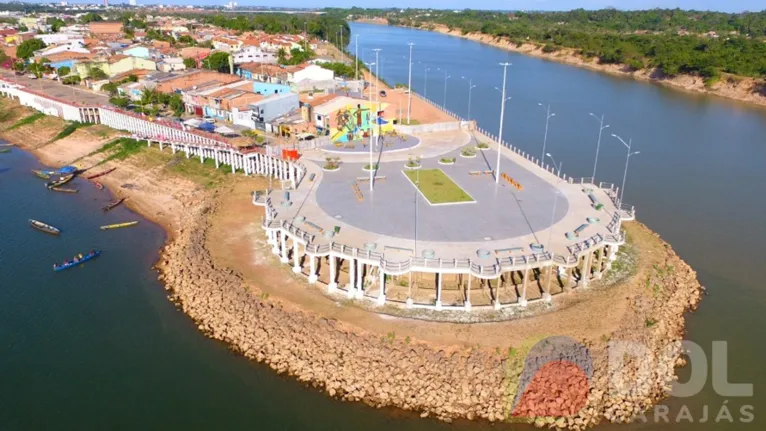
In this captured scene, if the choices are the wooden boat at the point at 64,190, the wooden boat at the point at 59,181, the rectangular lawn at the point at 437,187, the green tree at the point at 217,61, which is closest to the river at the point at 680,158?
the rectangular lawn at the point at 437,187

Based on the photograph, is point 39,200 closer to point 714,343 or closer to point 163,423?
point 163,423

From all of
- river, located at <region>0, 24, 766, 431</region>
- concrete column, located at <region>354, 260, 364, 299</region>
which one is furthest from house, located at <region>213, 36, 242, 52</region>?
concrete column, located at <region>354, 260, 364, 299</region>

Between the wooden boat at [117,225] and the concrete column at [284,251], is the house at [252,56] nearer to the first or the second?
the wooden boat at [117,225]

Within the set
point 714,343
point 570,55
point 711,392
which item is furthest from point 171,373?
point 570,55

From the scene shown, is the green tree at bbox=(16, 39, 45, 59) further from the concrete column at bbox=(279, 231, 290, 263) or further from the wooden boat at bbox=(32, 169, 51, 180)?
the concrete column at bbox=(279, 231, 290, 263)

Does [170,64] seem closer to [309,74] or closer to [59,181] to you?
[309,74]

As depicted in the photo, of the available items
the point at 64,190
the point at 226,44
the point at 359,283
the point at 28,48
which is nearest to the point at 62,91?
the point at 28,48
